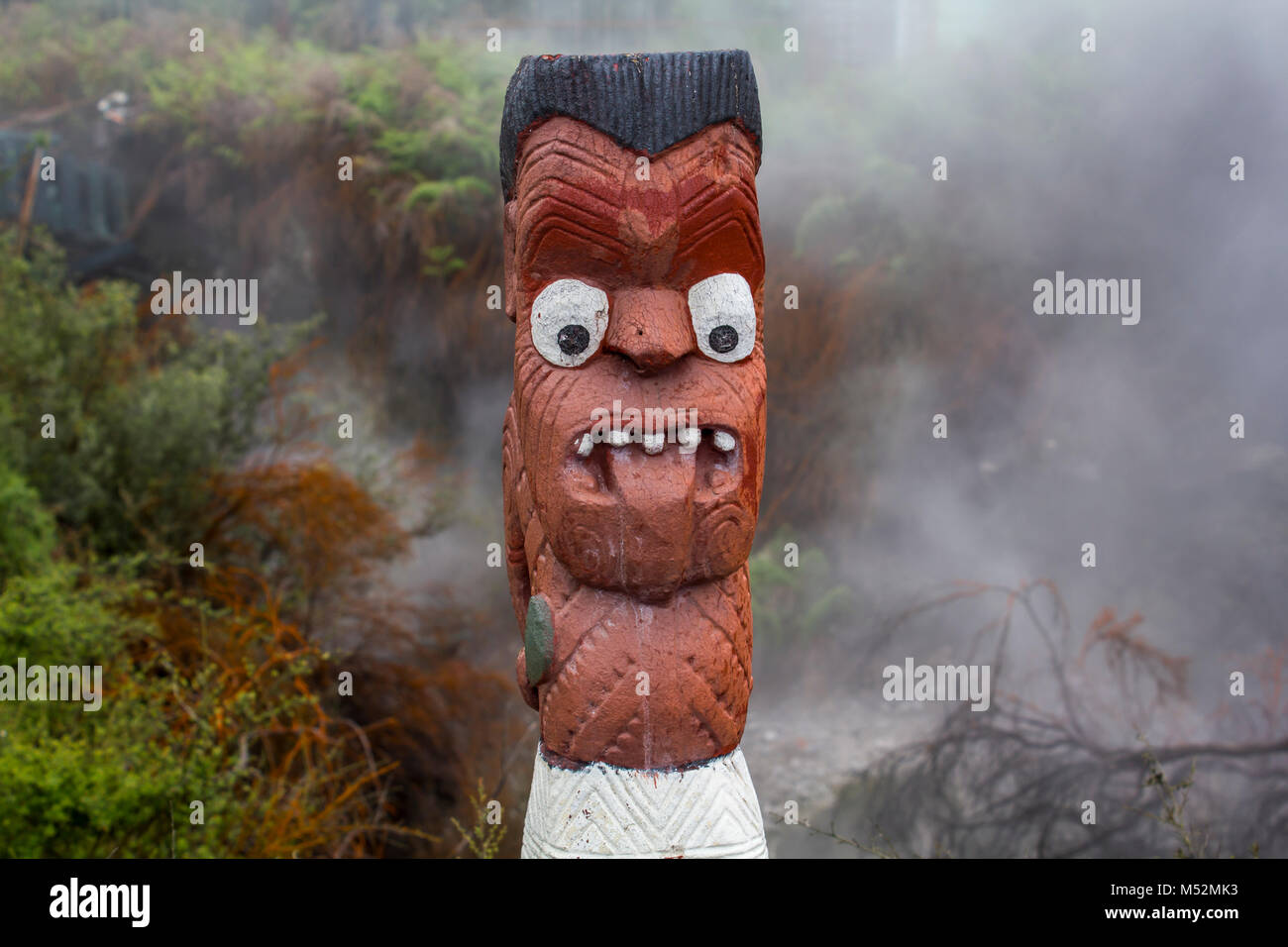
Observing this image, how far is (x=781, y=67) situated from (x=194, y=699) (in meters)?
5.37

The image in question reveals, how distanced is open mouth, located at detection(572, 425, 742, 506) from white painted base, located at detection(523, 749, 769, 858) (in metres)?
0.79

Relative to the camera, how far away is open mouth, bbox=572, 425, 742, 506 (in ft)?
10.6

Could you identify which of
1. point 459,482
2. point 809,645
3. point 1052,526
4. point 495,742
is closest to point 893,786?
point 809,645

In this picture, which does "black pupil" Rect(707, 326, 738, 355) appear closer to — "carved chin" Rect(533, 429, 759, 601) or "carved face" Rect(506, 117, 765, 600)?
"carved face" Rect(506, 117, 765, 600)

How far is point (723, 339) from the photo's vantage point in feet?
10.9

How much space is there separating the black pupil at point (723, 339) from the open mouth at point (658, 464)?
237 mm

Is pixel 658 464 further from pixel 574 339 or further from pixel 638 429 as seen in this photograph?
pixel 574 339

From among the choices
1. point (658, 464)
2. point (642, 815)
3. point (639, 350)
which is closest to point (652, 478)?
point (658, 464)

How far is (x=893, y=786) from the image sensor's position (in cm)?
648

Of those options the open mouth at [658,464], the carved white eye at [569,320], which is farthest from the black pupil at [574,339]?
the open mouth at [658,464]

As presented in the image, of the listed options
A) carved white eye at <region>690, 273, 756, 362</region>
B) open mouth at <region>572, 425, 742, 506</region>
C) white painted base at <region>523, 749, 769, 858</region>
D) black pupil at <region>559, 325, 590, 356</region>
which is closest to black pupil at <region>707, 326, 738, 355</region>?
carved white eye at <region>690, 273, 756, 362</region>

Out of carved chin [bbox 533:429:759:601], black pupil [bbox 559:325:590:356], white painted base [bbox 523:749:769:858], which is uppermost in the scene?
black pupil [bbox 559:325:590:356]

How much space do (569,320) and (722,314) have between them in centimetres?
44

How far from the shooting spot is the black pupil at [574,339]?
10.7ft
